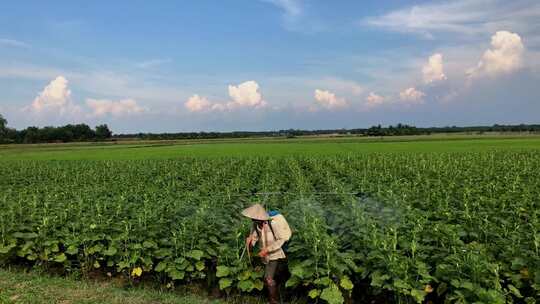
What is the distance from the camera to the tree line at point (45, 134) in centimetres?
11119

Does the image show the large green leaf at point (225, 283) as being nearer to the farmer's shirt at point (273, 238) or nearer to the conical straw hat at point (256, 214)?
the farmer's shirt at point (273, 238)

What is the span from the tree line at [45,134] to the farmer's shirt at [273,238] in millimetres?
119918

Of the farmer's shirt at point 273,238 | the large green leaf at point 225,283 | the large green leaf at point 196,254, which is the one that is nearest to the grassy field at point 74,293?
the large green leaf at point 225,283

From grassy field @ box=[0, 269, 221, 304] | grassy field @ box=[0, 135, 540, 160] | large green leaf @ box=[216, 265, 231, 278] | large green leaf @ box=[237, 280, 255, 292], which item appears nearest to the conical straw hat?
large green leaf @ box=[216, 265, 231, 278]

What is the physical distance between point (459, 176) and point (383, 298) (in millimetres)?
10695

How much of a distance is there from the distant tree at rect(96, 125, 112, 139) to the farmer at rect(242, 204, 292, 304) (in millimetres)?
132152

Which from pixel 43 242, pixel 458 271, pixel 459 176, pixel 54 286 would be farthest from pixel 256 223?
pixel 459 176

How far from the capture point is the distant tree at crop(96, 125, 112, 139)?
130125 mm

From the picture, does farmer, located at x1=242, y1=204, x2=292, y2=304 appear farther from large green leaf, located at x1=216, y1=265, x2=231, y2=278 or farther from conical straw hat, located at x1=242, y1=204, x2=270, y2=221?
large green leaf, located at x1=216, y1=265, x2=231, y2=278

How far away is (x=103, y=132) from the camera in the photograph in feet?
436

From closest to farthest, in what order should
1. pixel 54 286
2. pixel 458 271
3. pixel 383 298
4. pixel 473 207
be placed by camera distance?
pixel 458 271
pixel 383 298
pixel 54 286
pixel 473 207

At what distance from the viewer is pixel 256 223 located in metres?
6.82

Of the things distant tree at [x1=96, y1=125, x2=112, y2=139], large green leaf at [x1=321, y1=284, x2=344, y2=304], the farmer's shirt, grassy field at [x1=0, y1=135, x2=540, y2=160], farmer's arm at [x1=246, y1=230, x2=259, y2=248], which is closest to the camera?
large green leaf at [x1=321, y1=284, x2=344, y2=304]

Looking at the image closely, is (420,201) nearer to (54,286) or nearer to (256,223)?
(256,223)
